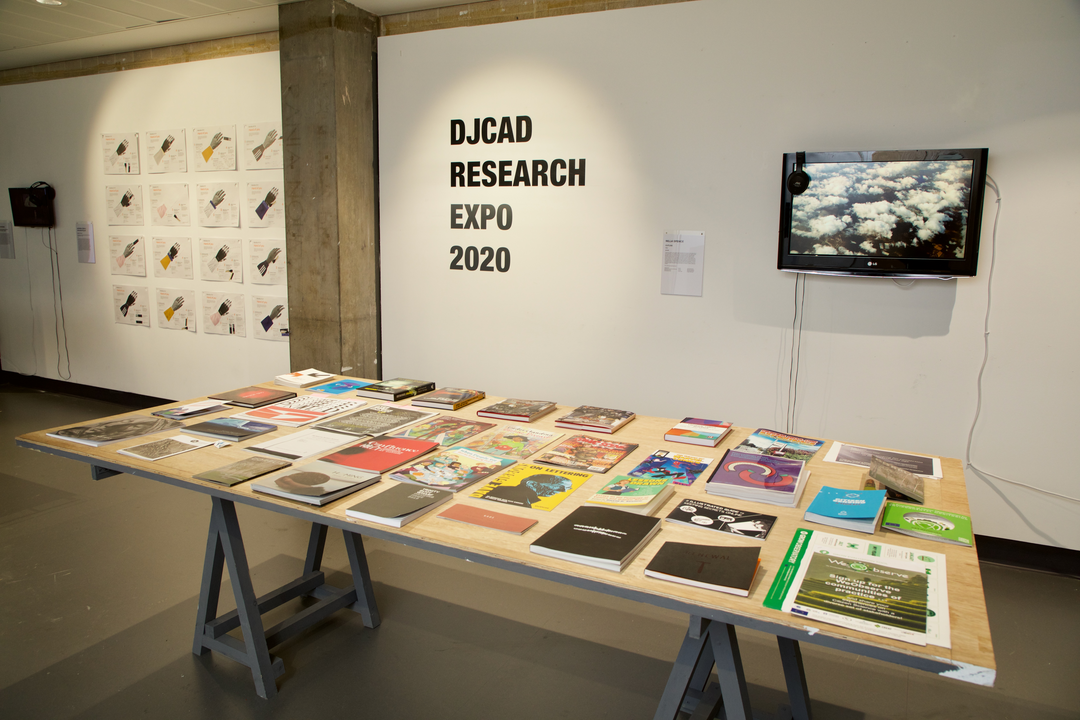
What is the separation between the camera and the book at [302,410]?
2474mm

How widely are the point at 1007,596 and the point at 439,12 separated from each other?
445cm

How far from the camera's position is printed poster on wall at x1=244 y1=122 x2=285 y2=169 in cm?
484

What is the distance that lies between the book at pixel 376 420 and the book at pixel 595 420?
0.53 meters

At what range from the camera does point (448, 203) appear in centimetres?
433

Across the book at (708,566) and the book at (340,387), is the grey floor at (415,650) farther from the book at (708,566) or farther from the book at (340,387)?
the book at (708,566)

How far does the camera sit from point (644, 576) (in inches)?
54.9

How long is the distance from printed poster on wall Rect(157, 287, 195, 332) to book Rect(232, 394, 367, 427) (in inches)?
131

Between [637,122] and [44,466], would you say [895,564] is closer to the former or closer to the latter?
[637,122]

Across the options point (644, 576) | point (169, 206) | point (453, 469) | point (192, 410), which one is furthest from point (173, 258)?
point (644, 576)

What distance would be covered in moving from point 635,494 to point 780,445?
0.71m

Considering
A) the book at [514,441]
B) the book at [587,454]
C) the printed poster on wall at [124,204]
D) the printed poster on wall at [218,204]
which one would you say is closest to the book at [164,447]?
the book at [514,441]

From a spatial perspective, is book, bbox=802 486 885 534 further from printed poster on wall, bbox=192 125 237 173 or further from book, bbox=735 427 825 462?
printed poster on wall, bbox=192 125 237 173

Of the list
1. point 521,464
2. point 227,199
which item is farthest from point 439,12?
point 521,464

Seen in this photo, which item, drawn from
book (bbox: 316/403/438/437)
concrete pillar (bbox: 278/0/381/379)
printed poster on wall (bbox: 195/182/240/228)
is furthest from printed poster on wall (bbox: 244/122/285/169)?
book (bbox: 316/403/438/437)
